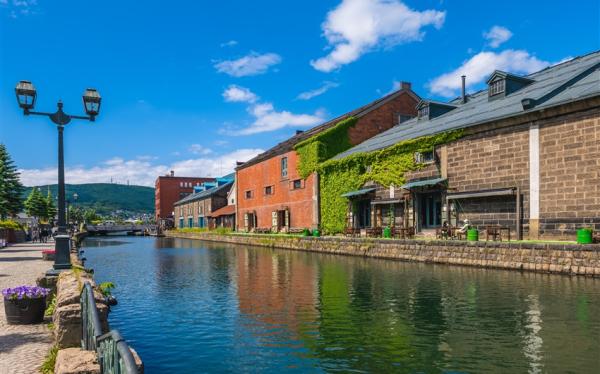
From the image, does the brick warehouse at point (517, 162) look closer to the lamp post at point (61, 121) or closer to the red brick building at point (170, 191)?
the lamp post at point (61, 121)

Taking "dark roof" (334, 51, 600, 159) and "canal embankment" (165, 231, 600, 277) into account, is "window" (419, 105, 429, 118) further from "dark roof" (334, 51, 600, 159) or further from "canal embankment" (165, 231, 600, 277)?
"canal embankment" (165, 231, 600, 277)

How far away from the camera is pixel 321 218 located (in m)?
38.6

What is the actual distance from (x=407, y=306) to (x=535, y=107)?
47.4 feet

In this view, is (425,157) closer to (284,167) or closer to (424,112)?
(424,112)

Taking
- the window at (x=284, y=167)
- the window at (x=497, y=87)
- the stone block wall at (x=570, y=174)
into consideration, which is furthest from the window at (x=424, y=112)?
the window at (x=284, y=167)

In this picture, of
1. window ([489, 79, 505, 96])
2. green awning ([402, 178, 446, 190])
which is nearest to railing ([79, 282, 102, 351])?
green awning ([402, 178, 446, 190])

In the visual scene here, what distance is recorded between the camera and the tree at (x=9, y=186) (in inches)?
2204

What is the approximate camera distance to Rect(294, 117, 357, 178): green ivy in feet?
129

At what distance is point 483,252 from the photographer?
1883 centimetres

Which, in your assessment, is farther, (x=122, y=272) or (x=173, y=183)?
(x=173, y=183)

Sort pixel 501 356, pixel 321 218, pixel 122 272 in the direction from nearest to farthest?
pixel 501 356
pixel 122 272
pixel 321 218

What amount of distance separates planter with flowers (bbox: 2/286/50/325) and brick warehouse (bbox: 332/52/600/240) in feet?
64.9

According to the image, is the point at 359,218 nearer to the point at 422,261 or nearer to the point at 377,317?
the point at 422,261

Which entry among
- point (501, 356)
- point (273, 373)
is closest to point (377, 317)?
point (501, 356)
